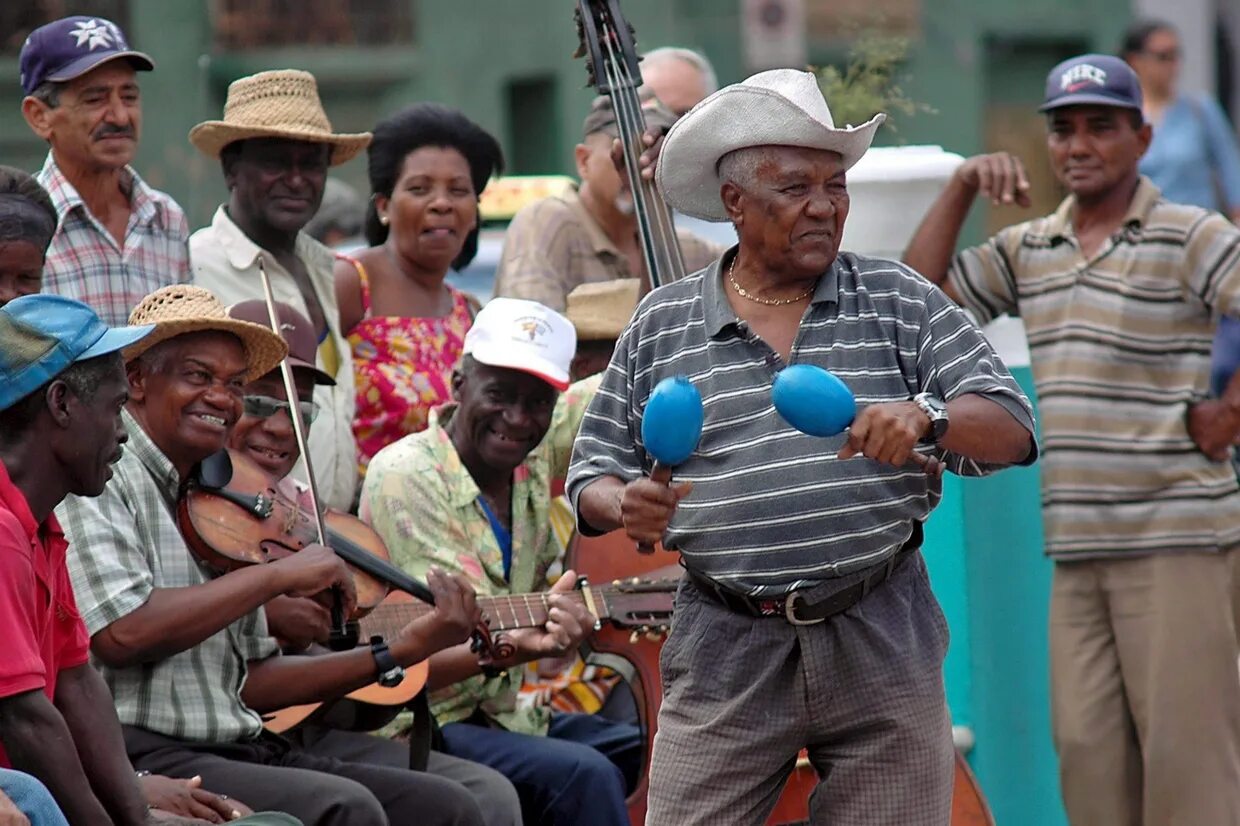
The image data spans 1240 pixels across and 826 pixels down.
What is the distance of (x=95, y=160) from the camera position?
17.6 feet

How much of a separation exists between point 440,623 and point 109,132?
5.35ft

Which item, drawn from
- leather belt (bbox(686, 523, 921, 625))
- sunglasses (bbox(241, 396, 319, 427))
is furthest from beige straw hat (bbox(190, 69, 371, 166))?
leather belt (bbox(686, 523, 921, 625))

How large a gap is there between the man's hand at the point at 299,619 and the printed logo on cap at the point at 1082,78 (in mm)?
2648

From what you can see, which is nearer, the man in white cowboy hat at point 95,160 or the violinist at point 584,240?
the man in white cowboy hat at point 95,160

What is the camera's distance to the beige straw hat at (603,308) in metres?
5.94

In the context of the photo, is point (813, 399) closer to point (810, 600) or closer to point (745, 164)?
point (810, 600)

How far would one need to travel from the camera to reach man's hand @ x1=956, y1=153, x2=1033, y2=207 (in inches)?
226

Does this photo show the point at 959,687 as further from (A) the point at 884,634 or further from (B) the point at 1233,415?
(A) the point at 884,634

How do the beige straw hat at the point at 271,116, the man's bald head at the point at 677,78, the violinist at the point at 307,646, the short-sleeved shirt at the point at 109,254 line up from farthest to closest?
the man's bald head at the point at 677,78 < the beige straw hat at the point at 271,116 < the short-sleeved shirt at the point at 109,254 < the violinist at the point at 307,646

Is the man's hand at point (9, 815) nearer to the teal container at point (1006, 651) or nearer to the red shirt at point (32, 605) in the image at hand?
the red shirt at point (32, 605)

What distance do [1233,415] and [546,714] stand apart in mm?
2048

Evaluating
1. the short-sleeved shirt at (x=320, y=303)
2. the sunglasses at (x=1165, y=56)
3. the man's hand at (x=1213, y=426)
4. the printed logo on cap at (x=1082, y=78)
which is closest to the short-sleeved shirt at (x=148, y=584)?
the short-sleeved shirt at (x=320, y=303)

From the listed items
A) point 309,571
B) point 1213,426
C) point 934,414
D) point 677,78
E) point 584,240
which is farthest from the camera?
point 677,78

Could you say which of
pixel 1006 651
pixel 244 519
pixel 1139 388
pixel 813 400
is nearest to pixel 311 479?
pixel 244 519
